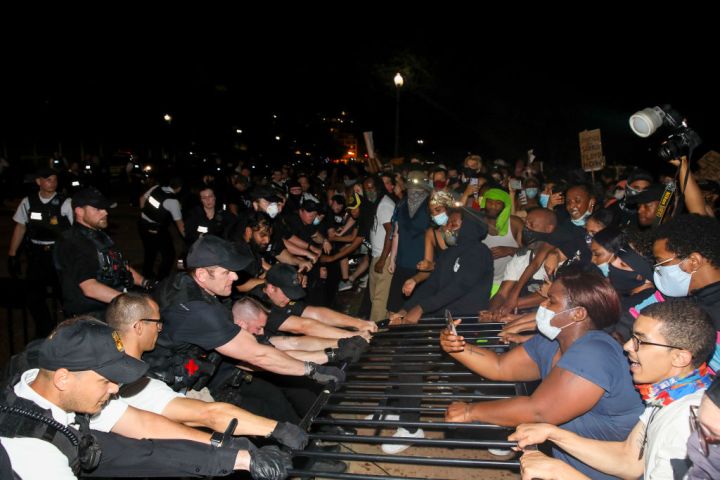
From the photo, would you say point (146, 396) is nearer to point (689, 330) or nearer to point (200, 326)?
point (200, 326)

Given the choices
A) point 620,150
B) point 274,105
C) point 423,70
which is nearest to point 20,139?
point 274,105

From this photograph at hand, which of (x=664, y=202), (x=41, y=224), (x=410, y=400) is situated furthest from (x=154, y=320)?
(x=41, y=224)

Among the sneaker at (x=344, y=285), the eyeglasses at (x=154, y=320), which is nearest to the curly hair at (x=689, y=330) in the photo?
the eyeglasses at (x=154, y=320)

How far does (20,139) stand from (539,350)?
3542 cm

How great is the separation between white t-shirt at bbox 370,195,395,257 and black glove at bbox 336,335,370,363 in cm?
370

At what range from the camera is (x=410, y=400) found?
10.5 ft

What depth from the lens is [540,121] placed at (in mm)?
22188

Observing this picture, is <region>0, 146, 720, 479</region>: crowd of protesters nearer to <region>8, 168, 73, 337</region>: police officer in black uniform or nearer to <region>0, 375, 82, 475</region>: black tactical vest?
<region>8, 168, 73, 337</region>: police officer in black uniform

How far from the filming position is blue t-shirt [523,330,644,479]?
258cm

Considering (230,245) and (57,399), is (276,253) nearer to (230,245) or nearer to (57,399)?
(230,245)

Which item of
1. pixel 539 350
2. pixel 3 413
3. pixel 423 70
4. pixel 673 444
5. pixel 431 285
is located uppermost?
pixel 423 70

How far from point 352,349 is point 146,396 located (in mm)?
1431

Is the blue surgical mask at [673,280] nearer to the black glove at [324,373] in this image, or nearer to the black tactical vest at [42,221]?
the black glove at [324,373]

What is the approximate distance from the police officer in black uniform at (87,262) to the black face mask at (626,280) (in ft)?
14.8
